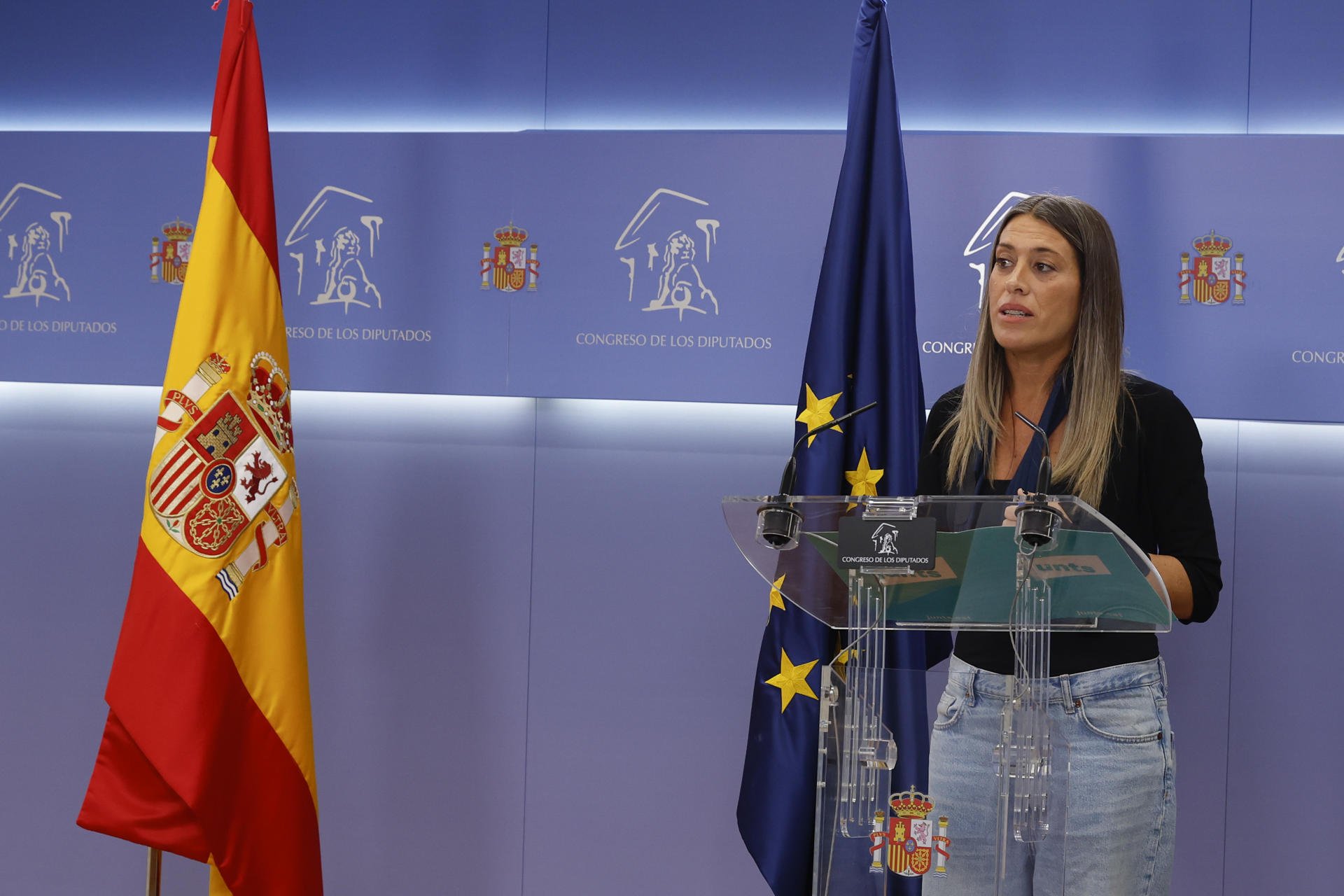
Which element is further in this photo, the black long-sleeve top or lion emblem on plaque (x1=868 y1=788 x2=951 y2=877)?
the black long-sleeve top

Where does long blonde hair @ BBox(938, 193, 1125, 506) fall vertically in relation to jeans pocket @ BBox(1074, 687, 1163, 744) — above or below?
above

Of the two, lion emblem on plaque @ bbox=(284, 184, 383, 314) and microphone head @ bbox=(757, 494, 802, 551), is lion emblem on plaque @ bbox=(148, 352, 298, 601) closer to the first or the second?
lion emblem on plaque @ bbox=(284, 184, 383, 314)

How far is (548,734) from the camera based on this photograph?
10.6 feet

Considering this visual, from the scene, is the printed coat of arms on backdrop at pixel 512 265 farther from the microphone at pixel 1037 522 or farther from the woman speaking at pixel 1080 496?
the microphone at pixel 1037 522

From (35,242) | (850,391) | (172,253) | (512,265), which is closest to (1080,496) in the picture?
(850,391)

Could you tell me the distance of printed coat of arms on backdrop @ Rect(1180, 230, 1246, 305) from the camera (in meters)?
2.86

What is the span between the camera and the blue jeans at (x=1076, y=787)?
1.46 meters

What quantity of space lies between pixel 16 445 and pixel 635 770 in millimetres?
2013

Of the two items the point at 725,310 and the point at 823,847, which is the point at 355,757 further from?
the point at 823,847

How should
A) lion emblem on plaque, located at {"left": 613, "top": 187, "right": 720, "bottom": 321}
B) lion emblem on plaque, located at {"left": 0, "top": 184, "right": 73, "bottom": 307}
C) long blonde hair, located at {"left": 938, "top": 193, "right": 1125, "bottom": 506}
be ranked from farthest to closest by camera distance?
1. lion emblem on plaque, located at {"left": 0, "top": 184, "right": 73, "bottom": 307}
2. lion emblem on plaque, located at {"left": 613, "top": 187, "right": 720, "bottom": 321}
3. long blonde hair, located at {"left": 938, "top": 193, "right": 1125, "bottom": 506}

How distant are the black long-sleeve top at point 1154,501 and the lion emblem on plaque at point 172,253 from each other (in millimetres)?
2360

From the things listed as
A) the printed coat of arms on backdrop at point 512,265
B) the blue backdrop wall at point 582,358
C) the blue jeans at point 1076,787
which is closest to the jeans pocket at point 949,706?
the blue jeans at point 1076,787

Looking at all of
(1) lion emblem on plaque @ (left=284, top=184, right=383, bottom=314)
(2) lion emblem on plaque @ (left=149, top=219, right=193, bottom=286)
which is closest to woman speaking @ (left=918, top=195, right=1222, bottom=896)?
(1) lion emblem on plaque @ (left=284, top=184, right=383, bottom=314)

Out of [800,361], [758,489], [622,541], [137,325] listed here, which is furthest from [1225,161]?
[137,325]
